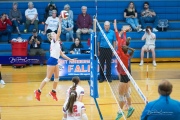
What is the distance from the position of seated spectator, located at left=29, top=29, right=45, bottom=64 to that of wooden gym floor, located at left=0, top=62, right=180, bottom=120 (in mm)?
642

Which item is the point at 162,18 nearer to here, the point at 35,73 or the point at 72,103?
the point at 35,73

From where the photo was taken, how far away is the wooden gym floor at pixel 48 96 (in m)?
12.0

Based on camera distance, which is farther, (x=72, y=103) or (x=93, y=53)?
(x=93, y=53)

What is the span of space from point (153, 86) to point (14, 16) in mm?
8485

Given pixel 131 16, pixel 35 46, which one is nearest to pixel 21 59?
pixel 35 46

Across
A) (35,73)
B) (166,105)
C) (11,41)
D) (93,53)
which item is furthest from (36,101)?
(166,105)

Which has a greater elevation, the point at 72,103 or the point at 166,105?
the point at 166,105

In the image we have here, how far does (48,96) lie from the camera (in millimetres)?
14047

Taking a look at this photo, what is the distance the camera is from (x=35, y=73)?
17484mm

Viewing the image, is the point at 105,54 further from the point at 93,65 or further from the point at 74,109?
the point at 74,109

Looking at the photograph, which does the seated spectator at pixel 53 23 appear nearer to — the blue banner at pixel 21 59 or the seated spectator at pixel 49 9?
the seated spectator at pixel 49 9

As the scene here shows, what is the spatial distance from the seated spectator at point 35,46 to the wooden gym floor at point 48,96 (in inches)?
25.3

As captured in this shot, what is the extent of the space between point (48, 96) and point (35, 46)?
5268 millimetres

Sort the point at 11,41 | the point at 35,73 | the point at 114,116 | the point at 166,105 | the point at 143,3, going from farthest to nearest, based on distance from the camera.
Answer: the point at 143,3, the point at 11,41, the point at 35,73, the point at 114,116, the point at 166,105
